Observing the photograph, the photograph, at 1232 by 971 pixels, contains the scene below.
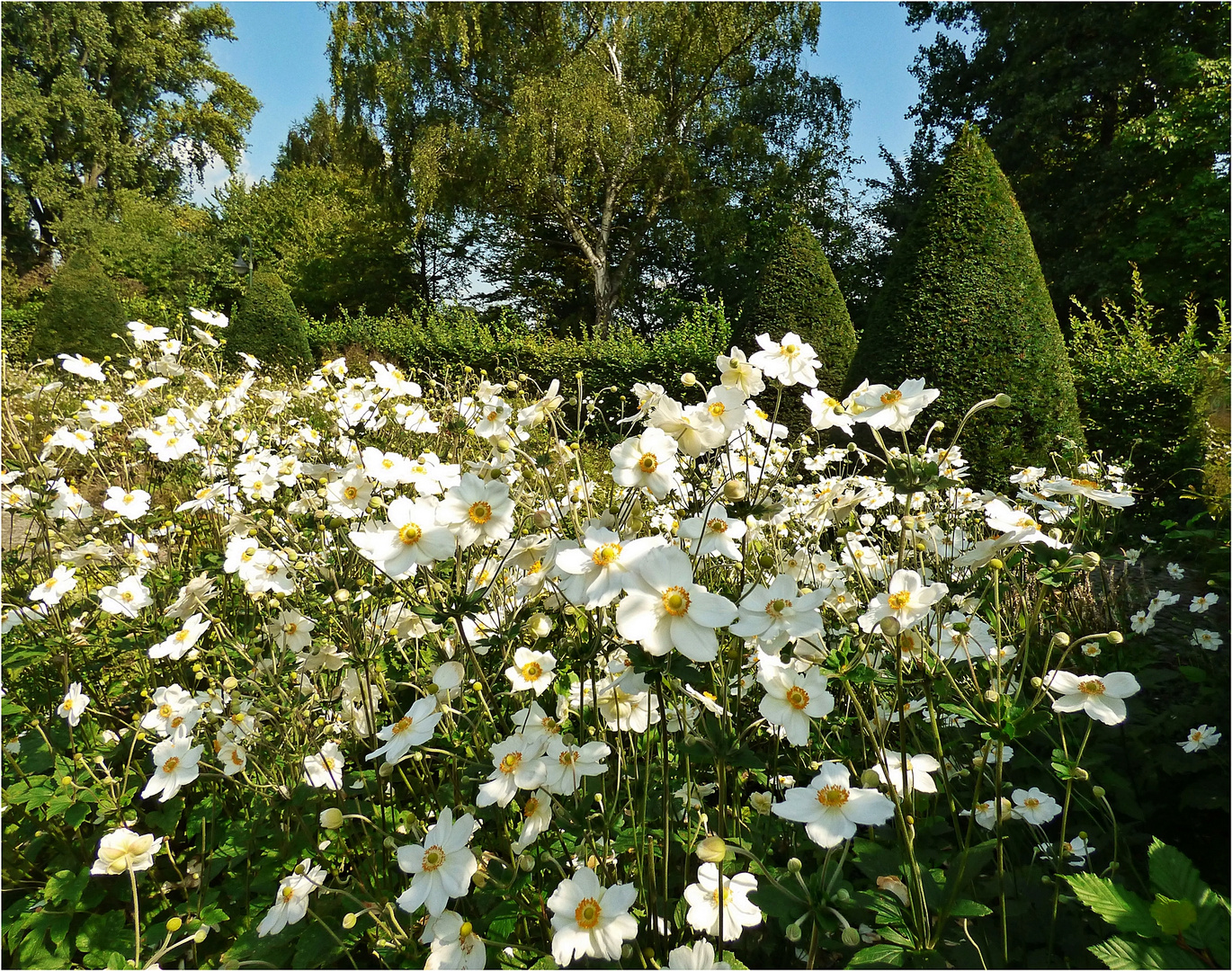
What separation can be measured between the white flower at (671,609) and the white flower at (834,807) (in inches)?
12.2

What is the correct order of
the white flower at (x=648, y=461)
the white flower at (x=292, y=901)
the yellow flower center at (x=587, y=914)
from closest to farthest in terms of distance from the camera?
the yellow flower center at (x=587, y=914) < the white flower at (x=648, y=461) < the white flower at (x=292, y=901)

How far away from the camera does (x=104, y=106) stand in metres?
19.6

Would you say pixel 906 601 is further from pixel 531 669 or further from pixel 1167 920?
pixel 531 669

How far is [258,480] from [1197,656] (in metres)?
3.19

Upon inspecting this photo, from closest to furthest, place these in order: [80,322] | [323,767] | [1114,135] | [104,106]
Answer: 1. [323,767]
2. [80,322]
3. [1114,135]
4. [104,106]

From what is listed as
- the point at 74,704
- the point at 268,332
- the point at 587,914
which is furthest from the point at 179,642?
the point at 268,332

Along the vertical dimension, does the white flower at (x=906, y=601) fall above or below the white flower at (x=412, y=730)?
above

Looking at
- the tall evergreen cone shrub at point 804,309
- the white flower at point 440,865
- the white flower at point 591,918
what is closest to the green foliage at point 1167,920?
the white flower at point 591,918

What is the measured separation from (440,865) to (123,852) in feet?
2.25

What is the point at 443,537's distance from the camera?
1.07 metres

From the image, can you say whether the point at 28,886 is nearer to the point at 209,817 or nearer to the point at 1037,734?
the point at 209,817

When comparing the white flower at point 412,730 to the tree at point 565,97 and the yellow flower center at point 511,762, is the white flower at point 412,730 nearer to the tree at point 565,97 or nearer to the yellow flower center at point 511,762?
the yellow flower center at point 511,762

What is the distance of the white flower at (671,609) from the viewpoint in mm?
878

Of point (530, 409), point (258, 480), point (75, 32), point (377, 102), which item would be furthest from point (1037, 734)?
point (75, 32)
